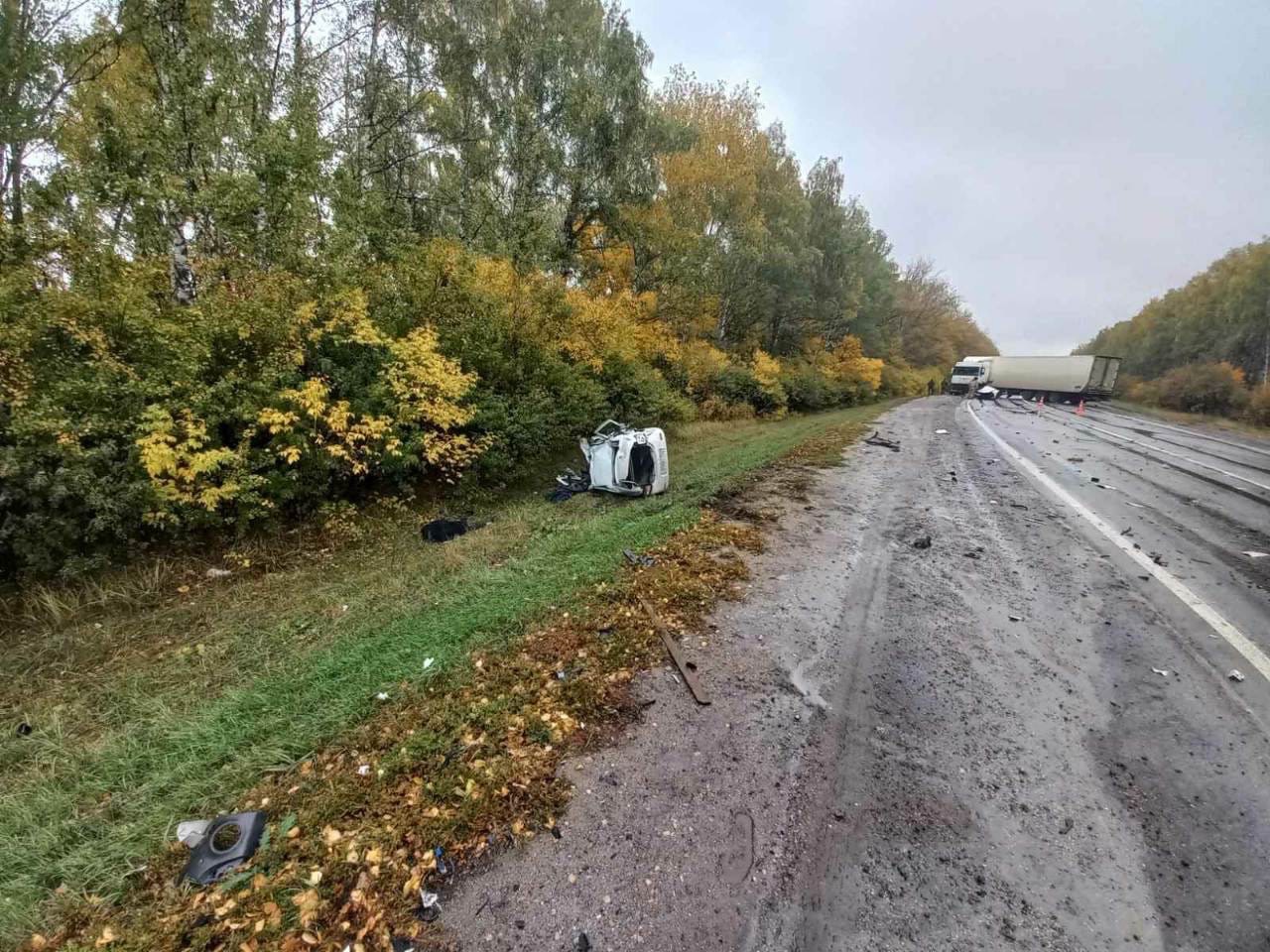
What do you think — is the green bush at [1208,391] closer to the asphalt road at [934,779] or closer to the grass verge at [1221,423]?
the grass verge at [1221,423]

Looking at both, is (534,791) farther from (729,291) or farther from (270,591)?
(729,291)

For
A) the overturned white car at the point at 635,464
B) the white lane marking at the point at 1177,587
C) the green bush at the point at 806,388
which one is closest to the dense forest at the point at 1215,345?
the green bush at the point at 806,388

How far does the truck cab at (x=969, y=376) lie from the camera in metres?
39.3

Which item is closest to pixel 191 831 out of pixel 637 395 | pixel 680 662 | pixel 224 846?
pixel 224 846

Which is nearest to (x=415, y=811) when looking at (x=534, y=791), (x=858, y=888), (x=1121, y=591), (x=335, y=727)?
(x=534, y=791)

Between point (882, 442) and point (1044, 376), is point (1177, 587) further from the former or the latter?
point (1044, 376)

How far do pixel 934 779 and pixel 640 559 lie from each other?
2.80 metres

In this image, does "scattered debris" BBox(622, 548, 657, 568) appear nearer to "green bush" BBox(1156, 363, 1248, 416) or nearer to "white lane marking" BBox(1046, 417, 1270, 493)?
"white lane marking" BBox(1046, 417, 1270, 493)

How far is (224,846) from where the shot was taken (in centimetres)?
211

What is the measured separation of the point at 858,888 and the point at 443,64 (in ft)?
46.2

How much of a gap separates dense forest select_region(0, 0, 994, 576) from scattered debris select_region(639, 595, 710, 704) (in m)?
4.79

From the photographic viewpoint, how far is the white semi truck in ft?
A: 106

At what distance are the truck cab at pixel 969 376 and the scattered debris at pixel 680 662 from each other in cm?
4451

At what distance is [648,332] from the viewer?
14.4 m
